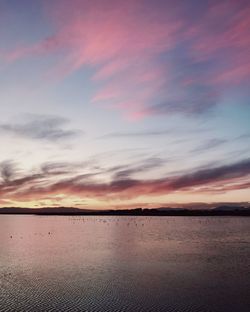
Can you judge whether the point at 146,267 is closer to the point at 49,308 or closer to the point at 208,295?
the point at 208,295

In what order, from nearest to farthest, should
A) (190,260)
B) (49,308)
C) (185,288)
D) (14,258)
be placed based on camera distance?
(49,308) < (185,288) < (190,260) < (14,258)

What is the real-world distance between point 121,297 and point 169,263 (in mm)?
20431

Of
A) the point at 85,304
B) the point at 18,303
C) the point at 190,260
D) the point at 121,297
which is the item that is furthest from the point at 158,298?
the point at 190,260

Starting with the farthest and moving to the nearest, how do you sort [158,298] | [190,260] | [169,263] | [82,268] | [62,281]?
[190,260]
[169,263]
[82,268]
[62,281]
[158,298]

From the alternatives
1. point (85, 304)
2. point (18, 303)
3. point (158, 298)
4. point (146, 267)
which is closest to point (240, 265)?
point (146, 267)

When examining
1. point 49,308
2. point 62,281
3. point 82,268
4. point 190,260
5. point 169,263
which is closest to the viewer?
point 49,308

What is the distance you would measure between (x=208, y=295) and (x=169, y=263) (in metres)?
18.9

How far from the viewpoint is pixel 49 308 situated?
96.3 feet

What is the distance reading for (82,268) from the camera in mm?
48500

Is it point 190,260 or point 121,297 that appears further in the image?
point 190,260

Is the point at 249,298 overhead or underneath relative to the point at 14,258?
underneath

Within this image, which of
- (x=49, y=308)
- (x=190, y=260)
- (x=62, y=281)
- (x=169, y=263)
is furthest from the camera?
(x=190, y=260)

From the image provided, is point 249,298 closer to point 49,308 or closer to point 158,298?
point 158,298

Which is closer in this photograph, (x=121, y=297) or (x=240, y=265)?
(x=121, y=297)
